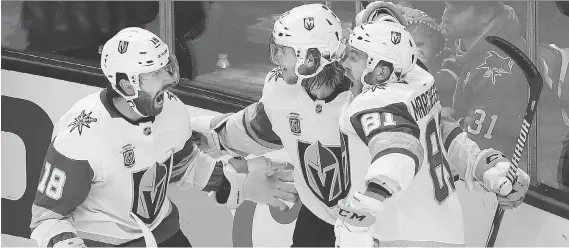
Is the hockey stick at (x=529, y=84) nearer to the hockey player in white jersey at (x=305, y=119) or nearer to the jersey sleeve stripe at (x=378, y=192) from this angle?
the hockey player in white jersey at (x=305, y=119)

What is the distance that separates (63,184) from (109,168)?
6.2 inches

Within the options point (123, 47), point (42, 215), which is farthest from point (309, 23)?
point (42, 215)

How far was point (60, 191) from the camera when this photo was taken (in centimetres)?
340

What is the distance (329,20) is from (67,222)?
0.94 m

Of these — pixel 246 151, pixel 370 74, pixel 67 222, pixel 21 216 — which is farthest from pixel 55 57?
pixel 370 74

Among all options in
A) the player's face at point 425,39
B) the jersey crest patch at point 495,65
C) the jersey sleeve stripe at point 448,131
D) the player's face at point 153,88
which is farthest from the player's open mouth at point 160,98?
the jersey crest patch at point 495,65

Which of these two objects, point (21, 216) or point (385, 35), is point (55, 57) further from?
point (385, 35)

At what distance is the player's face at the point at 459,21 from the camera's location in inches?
154

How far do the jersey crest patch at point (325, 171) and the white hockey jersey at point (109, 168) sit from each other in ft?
1.18

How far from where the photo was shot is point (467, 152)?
3455 millimetres

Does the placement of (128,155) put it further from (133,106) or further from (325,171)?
(325,171)

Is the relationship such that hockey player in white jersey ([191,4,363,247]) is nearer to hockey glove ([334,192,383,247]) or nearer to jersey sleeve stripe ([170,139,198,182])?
jersey sleeve stripe ([170,139,198,182])

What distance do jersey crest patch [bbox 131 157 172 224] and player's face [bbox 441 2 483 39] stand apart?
1.00 m

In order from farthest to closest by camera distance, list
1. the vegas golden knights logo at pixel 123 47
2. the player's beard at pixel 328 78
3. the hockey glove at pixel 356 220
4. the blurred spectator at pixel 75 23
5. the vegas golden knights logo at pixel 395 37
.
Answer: the blurred spectator at pixel 75 23 → the player's beard at pixel 328 78 → the vegas golden knights logo at pixel 123 47 → the vegas golden knights logo at pixel 395 37 → the hockey glove at pixel 356 220
